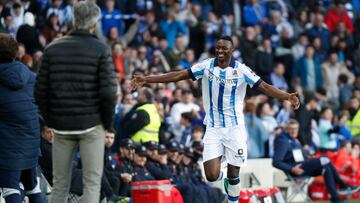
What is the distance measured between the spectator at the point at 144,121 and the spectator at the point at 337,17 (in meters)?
11.6

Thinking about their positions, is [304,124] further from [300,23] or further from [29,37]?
[29,37]

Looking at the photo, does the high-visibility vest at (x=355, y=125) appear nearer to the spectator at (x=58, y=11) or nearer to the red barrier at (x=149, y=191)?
the spectator at (x=58, y=11)

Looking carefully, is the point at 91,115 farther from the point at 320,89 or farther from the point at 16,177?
the point at 320,89

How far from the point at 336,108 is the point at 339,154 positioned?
5222 mm

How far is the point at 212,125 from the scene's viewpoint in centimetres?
1376

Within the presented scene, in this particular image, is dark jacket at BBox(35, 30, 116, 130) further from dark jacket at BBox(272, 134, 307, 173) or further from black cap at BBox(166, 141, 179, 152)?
dark jacket at BBox(272, 134, 307, 173)

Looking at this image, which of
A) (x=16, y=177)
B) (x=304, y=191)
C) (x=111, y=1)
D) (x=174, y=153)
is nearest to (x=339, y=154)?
(x=304, y=191)

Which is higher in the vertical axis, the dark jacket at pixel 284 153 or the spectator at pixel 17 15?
the spectator at pixel 17 15

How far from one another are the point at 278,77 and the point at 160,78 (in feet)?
38.8

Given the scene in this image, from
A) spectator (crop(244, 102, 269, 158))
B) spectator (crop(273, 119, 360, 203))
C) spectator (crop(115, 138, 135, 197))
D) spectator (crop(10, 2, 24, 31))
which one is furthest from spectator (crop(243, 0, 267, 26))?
spectator (crop(115, 138, 135, 197))

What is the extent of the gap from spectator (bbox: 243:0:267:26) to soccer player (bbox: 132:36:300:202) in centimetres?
1257

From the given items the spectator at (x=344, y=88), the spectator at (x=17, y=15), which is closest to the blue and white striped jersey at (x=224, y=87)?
the spectator at (x=17, y=15)

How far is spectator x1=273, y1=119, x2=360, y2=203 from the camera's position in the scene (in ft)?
60.2

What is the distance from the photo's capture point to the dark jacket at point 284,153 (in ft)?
60.2
